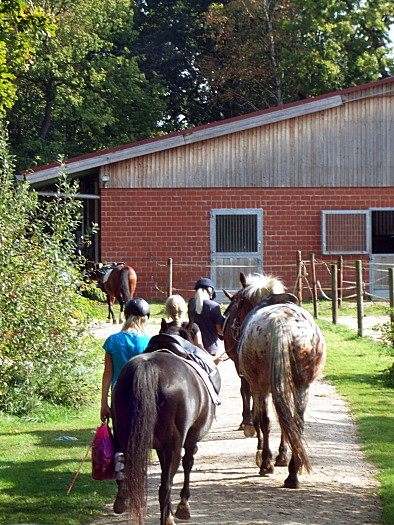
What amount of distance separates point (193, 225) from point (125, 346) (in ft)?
55.0

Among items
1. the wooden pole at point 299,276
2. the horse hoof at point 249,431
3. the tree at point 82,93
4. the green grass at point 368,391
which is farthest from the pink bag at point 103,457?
the tree at point 82,93

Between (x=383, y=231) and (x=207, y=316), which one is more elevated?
(x=383, y=231)

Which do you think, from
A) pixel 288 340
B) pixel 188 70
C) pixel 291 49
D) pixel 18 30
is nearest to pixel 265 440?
pixel 288 340

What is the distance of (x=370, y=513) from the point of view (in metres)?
6.10

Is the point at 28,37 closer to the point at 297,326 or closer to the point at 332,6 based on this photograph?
the point at 297,326

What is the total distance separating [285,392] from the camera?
21.9 feet

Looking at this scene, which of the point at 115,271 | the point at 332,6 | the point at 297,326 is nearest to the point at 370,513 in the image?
the point at 297,326

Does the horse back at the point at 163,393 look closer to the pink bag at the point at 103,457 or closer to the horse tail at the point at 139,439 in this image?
the horse tail at the point at 139,439

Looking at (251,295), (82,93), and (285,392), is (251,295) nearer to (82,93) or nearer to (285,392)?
(285,392)

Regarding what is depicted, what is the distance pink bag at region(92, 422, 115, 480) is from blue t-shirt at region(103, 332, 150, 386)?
69 centimetres

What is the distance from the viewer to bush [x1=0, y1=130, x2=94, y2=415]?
30.9 ft

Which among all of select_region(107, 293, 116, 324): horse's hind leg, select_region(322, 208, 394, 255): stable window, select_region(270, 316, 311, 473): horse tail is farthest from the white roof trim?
select_region(270, 316, 311, 473): horse tail

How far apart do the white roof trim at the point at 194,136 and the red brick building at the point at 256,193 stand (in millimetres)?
31

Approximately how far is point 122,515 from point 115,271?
13.4m
